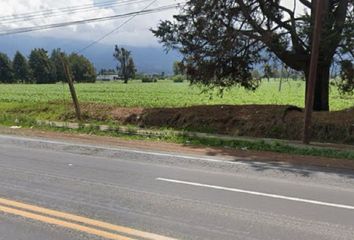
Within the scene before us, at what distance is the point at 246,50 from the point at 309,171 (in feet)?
38.1

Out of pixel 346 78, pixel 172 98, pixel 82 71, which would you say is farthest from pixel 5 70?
pixel 346 78

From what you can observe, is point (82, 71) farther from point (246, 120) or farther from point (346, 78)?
point (246, 120)

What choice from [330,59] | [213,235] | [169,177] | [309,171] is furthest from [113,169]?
[330,59]

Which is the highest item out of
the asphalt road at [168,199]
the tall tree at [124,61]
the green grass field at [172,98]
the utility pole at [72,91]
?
the tall tree at [124,61]

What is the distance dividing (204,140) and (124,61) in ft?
441

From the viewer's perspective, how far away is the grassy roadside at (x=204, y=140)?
13742 mm

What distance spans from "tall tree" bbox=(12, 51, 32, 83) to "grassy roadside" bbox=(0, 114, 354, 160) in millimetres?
110612

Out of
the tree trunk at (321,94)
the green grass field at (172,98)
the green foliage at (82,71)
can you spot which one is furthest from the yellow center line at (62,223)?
the green foliage at (82,71)

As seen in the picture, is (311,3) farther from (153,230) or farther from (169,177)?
(153,230)

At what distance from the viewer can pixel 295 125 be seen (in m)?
17.1

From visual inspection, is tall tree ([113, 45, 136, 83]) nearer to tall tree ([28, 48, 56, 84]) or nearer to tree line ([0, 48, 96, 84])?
tree line ([0, 48, 96, 84])

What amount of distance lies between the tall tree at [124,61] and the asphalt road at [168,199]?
13527 cm

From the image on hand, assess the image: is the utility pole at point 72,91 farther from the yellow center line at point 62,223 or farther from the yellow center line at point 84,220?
the yellow center line at point 62,223

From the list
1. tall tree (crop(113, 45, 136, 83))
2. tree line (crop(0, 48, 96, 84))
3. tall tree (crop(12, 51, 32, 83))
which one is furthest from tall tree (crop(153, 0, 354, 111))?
tall tree (crop(113, 45, 136, 83))
